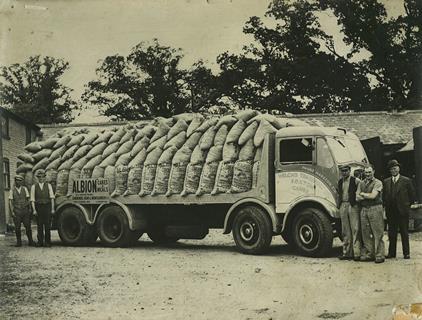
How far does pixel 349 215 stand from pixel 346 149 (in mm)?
1685

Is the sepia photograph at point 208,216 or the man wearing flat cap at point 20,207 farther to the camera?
the man wearing flat cap at point 20,207

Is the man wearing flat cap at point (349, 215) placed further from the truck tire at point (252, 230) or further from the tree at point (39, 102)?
the tree at point (39, 102)

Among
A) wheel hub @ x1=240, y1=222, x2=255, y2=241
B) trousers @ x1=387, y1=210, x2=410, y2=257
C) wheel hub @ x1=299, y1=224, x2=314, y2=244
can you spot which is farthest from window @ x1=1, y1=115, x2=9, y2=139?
trousers @ x1=387, y1=210, x2=410, y2=257

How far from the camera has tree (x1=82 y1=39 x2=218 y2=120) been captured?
28125 millimetres

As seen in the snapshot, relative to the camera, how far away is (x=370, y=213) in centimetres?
1087

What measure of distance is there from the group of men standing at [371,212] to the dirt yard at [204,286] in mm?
346

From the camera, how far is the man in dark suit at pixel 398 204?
11.0 m

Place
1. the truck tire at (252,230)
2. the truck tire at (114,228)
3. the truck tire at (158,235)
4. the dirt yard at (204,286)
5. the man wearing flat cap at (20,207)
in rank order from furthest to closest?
the truck tire at (158,235) → the man wearing flat cap at (20,207) → the truck tire at (114,228) → the truck tire at (252,230) → the dirt yard at (204,286)

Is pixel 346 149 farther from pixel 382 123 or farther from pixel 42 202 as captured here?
pixel 382 123

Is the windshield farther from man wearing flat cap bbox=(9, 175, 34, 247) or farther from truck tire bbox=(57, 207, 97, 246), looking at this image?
man wearing flat cap bbox=(9, 175, 34, 247)

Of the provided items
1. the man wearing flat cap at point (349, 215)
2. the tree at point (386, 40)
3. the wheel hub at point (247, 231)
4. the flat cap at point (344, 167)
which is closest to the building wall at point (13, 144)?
the tree at point (386, 40)

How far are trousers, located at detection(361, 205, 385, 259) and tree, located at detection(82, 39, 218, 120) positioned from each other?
16.8 meters

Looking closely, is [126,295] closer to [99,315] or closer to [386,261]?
[99,315]

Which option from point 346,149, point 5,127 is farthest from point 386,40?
point 5,127
